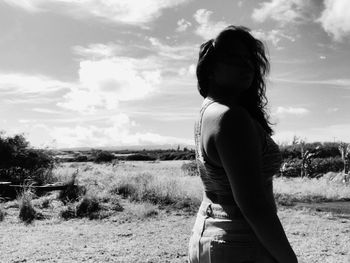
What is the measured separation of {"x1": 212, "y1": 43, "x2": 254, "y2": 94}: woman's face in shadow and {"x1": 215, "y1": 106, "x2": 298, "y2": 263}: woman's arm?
282 mm

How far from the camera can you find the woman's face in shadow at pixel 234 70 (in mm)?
1455

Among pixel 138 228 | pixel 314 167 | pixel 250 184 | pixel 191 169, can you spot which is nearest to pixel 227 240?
pixel 250 184

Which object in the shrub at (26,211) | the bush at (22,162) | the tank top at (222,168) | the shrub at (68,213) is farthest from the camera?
the bush at (22,162)

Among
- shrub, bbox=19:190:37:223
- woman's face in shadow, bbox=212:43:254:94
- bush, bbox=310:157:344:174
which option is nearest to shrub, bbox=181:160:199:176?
bush, bbox=310:157:344:174

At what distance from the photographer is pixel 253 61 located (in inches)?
59.4

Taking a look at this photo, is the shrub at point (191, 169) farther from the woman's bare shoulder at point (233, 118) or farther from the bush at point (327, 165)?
the woman's bare shoulder at point (233, 118)

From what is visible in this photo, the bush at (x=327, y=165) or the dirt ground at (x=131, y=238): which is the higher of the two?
the bush at (x=327, y=165)

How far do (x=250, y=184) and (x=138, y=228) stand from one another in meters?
7.97

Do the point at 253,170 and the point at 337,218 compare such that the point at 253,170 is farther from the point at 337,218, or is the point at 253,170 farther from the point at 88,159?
the point at 88,159

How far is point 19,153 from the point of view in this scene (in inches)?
642

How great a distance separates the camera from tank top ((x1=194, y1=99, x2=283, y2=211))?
1.32 meters

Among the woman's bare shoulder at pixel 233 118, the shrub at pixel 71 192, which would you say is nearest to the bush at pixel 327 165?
the shrub at pixel 71 192

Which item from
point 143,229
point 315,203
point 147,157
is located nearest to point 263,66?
point 143,229

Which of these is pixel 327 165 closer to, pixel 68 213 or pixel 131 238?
pixel 68 213
